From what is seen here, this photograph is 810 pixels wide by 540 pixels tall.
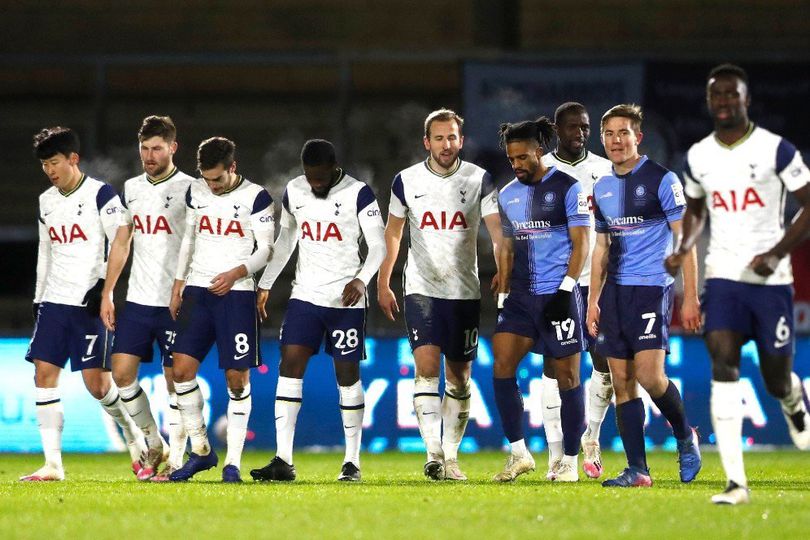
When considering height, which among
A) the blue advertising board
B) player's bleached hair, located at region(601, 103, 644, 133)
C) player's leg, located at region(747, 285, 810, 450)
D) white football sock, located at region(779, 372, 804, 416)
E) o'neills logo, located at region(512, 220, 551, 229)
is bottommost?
the blue advertising board

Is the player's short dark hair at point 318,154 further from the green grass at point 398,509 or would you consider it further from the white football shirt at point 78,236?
the green grass at point 398,509

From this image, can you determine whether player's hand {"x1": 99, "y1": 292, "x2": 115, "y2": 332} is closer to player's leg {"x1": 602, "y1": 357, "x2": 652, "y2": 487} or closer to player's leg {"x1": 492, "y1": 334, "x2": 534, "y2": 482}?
player's leg {"x1": 492, "y1": 334, "x2": 534, "y2": 482}

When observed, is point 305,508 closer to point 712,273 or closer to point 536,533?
point 536,533

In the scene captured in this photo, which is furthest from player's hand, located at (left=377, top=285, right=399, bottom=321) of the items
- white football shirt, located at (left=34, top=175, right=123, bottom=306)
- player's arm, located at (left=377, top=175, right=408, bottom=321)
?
white football shirt, located at (left=34, top=175, right=123, bottom=306)

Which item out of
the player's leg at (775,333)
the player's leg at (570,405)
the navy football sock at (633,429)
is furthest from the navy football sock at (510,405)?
the player's leg at (775,333)

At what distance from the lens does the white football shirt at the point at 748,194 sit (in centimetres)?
736

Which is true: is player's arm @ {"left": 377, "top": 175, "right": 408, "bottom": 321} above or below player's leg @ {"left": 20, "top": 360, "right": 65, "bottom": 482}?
above

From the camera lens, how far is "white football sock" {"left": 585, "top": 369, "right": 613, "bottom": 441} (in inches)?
389

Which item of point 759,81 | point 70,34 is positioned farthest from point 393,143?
point 759,81

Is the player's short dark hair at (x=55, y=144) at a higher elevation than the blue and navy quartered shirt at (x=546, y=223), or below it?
higher

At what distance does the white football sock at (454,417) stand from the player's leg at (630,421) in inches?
47.2

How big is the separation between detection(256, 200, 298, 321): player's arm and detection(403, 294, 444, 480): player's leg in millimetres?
822

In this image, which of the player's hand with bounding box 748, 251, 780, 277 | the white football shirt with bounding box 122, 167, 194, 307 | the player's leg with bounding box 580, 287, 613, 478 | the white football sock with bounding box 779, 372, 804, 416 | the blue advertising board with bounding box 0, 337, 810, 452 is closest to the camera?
the player's hand with bounding box 748, 251, 780, 277

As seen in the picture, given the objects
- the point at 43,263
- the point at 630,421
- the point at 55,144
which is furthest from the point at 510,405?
the point at 55,144
